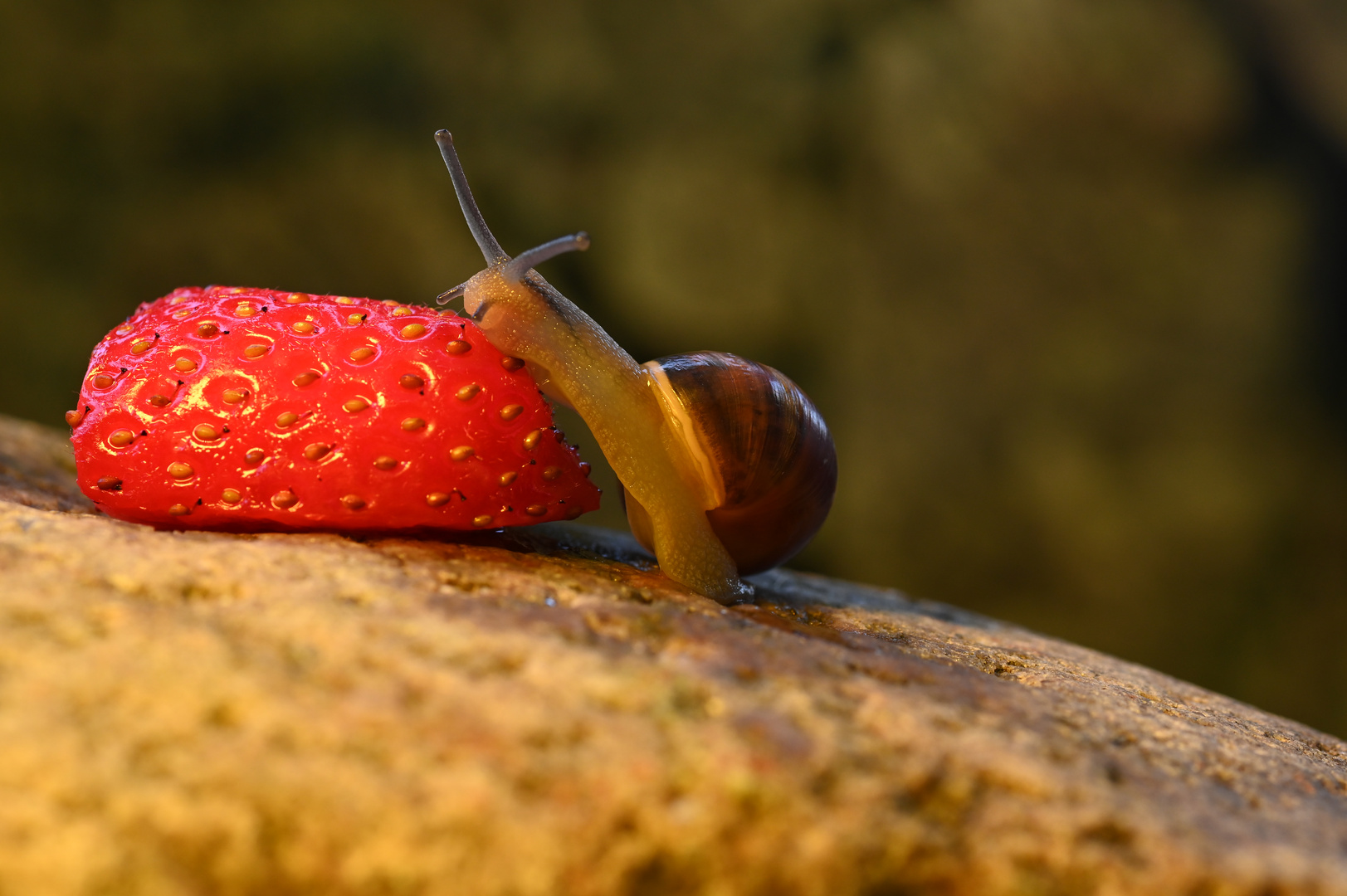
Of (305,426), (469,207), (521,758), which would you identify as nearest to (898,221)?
(469,207)

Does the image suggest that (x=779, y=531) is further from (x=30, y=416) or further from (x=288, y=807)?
(x=30, y=416)

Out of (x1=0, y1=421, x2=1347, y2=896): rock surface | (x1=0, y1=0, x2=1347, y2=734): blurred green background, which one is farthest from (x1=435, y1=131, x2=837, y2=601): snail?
(x1=0, y1=0, x2=1347, y2=734): blurred green background

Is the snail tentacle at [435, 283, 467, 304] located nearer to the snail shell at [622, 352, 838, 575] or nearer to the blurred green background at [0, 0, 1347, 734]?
the snail shell at [622, 352, 838, 575]

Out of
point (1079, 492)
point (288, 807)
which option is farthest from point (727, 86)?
point (288, 807)

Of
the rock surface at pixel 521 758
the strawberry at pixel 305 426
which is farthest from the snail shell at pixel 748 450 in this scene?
the rock surface at pixel 521 758

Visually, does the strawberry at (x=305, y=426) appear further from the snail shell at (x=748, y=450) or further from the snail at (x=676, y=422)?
the snail shell at (x=748, y=450)
